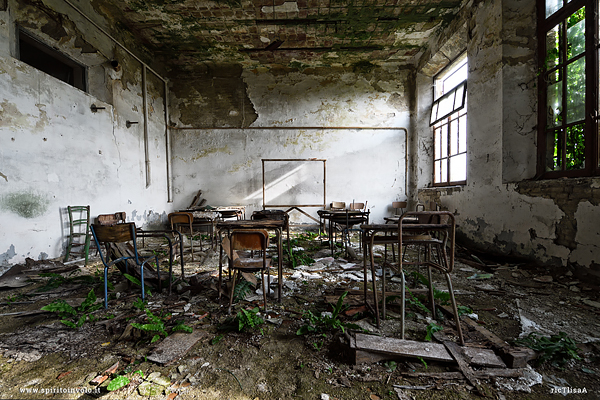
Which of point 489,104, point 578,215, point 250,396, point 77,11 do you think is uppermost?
point 77,11

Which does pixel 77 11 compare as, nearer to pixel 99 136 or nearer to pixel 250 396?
pixel 99 136

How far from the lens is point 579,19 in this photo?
3.36 meters

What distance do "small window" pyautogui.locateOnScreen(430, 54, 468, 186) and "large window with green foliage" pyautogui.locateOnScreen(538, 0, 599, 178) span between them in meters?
1.99

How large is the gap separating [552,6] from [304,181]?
20.2 ft

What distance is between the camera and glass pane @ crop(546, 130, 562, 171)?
3.72m

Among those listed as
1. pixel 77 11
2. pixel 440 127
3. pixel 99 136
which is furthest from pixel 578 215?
pixel 77 11

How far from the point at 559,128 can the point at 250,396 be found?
4.87 meters

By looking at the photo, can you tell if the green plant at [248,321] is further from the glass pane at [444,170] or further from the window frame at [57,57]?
the glass pane at [444,170]

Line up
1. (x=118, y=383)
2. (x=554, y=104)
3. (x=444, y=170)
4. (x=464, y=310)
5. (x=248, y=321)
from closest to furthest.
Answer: (x=118, y=383)
(x=248, y=321)
(x=464, y=310)
(x=554, y=104)
(x=444, y=170)

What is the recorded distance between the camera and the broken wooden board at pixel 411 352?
5.43ft

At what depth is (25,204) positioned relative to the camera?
152 inches

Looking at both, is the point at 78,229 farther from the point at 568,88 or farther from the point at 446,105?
the point at 446,105

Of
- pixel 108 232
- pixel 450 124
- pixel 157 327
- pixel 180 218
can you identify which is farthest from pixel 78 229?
pixel 450 124

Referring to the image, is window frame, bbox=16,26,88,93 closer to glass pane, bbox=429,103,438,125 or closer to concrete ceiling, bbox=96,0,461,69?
concrete ceiling, bbox=96,0,461,69
